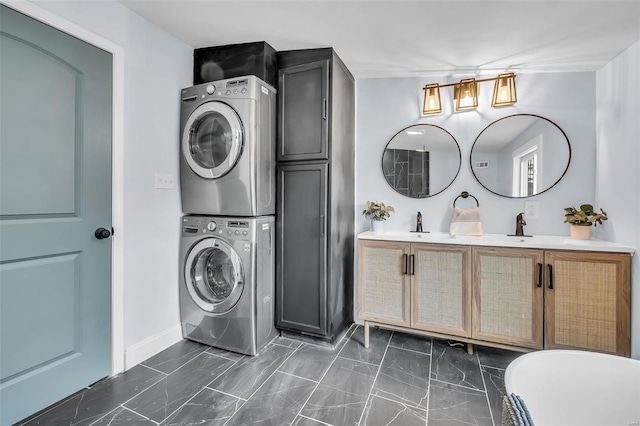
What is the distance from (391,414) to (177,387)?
123cm

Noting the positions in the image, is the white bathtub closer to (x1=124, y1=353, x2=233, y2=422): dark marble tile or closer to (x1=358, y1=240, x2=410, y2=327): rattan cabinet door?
(x1=358, y1=240, x2=410, y2=327): rattan cabinet door

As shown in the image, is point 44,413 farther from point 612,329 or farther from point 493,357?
point 612,329

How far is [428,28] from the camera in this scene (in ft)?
6.46

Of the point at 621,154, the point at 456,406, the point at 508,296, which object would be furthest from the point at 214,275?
the point at 621,154

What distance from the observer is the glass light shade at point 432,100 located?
260cm

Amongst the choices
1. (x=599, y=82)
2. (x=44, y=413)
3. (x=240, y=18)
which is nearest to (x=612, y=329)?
(x=599, y=82)

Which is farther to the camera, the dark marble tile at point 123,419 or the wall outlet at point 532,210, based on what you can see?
the wall outlet at point 532,210

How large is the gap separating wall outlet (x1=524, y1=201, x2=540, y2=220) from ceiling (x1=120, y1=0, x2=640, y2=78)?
1.04 m

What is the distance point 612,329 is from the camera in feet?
5.93

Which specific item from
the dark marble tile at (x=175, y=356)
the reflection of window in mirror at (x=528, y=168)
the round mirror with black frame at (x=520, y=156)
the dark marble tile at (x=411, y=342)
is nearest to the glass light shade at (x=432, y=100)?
the round mirror with black frame at (x=520, y=156)

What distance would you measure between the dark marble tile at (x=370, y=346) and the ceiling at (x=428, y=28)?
2.24 meters

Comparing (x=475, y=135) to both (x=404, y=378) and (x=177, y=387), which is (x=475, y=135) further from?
(x=177, y=387)

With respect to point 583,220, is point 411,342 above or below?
below

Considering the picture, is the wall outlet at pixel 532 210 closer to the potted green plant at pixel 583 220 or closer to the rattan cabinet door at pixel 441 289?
the potted green plant at pixel 583 220
